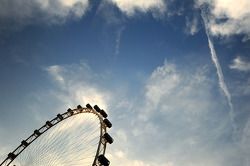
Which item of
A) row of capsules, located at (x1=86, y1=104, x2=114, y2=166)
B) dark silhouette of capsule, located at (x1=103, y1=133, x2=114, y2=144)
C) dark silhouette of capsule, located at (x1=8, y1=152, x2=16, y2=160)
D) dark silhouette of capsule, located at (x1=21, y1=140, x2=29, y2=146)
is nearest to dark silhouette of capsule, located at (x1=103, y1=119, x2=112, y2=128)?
row of capsules, located at (x1=86, y1=104, x2=114, y2=166)

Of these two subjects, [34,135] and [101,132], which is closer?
[101,132]

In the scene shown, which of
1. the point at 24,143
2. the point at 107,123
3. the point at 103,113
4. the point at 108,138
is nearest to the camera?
the point at 108,138

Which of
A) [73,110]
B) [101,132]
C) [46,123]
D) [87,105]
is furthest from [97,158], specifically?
[46,123]

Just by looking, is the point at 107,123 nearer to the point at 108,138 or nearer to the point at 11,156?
the point at 108,138

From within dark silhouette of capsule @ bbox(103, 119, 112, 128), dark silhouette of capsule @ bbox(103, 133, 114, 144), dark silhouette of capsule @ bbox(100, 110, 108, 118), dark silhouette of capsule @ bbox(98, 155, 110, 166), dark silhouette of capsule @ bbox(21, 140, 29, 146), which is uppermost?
dark silhouette of capsule @ bbox(100, 110, 108, 118)

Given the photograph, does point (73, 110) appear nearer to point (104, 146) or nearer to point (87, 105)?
point (87, 105)

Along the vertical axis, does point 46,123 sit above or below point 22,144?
above

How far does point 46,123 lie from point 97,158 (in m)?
19.6

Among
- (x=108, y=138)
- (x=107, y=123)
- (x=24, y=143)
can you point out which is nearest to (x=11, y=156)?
(x=24, y=143)

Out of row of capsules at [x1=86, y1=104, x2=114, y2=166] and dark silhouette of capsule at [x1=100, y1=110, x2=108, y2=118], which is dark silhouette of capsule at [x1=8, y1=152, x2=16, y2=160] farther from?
dark silhouette of capsule at [x1=100, y1=110, x2=108, y2=118]

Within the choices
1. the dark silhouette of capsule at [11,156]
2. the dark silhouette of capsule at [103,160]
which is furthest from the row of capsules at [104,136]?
the dark silhouette of capsule at [11,156]

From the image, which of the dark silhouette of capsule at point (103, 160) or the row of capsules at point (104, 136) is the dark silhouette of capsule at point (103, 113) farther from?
the dark silhouette of capsule at point (103, 160)

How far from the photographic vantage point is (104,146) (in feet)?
98.3

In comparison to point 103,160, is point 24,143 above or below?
above
